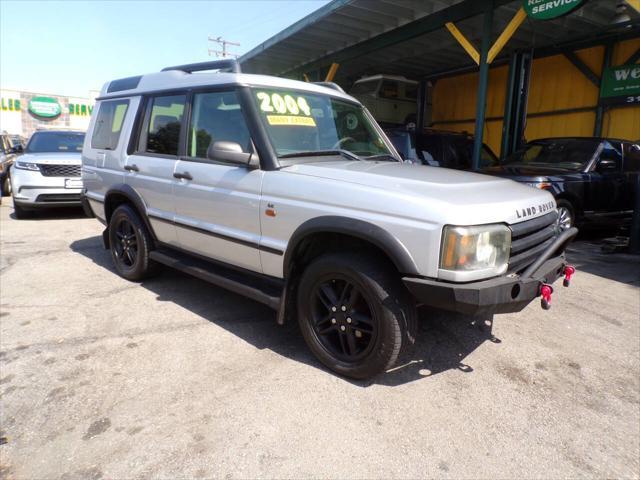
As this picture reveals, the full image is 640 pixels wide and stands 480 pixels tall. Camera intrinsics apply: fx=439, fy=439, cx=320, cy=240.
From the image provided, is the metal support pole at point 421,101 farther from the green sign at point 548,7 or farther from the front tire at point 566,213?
the front tire at point 566,213

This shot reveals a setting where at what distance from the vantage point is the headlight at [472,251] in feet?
7.36

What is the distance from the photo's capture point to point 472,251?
2.28m

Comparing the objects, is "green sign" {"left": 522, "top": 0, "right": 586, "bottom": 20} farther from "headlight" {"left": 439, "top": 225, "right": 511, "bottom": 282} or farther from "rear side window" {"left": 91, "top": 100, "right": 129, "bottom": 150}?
"rear side window" {"left": 91, "top": 100, "right": 129, "bottom": 150}

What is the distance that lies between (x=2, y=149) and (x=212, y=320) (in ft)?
36.8

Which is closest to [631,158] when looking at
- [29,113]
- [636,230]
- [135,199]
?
[636,230]

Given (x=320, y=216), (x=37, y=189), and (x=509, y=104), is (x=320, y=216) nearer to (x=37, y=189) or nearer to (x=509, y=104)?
(x=37, y=189)

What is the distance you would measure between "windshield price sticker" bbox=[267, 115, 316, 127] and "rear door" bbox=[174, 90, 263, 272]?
21 cm

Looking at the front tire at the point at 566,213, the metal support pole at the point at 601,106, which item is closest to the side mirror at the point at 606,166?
the front tire at the point at 566,213

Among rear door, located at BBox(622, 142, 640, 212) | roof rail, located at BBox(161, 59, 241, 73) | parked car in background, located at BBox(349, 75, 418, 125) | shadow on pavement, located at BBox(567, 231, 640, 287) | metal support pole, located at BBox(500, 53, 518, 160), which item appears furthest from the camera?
parked car in background, located at BBox(349, 75, 418, 125)

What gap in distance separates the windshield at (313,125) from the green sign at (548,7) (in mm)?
4847

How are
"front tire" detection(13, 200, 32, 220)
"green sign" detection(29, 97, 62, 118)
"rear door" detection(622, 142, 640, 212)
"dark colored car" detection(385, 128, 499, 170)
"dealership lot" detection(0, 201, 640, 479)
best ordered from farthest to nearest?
"green sign" detection(29, 97, 62, 118) < "front tire" detection(13, 200, 32, 220) < "dark colored car" detection(385, 128, 499, 170) < "rear door" detection(622, 142, 640, 212) < "dealership lot" detection(0, 201, 640, 479)

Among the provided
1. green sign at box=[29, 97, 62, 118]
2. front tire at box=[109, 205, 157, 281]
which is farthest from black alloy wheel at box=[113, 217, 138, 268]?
green sign at box=[29, 97, 62, 118]

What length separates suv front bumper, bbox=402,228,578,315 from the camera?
7.35ft

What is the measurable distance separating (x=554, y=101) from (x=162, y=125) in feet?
35.5
